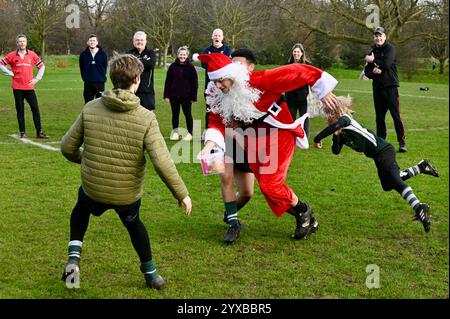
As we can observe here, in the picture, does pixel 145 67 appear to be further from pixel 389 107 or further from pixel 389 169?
pixel 389 169

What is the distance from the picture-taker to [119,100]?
14.3ft

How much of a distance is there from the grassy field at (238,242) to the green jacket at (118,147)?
79 cm

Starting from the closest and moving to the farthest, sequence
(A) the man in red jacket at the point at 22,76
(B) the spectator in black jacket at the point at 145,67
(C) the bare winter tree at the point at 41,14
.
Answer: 1. (B) the spectator in black jacket at the point at 145,67
2. (A) the man in red jacket at the point at 22,76
3. (C) the bare winter tree at the point at 41,14

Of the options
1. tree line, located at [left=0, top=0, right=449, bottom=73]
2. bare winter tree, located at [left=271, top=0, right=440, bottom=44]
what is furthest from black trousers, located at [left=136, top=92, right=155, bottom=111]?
bare winter tree, located at [left=271, top=0, right=440, bottom=44]

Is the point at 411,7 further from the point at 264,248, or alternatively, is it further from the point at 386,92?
the point at 264,248

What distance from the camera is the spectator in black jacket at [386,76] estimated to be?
36.1 ft

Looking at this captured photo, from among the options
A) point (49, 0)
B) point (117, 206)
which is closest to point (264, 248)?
point (117, 206)

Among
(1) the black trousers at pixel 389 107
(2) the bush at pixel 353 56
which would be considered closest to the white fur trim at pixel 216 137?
(1) the black trousers at pixel 389 107

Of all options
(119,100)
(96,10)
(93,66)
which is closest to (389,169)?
(119,100)

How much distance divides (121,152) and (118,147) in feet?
0.14

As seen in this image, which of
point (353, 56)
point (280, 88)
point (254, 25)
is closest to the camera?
point (280, 88)

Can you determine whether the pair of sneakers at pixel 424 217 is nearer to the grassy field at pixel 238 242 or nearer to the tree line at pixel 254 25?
the grassy field at pixel 238 242

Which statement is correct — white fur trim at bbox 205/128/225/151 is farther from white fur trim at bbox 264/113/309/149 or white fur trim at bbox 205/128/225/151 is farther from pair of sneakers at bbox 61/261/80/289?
pair of sneakers at bbox 61/261/80/289

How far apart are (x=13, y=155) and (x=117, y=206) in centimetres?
662
